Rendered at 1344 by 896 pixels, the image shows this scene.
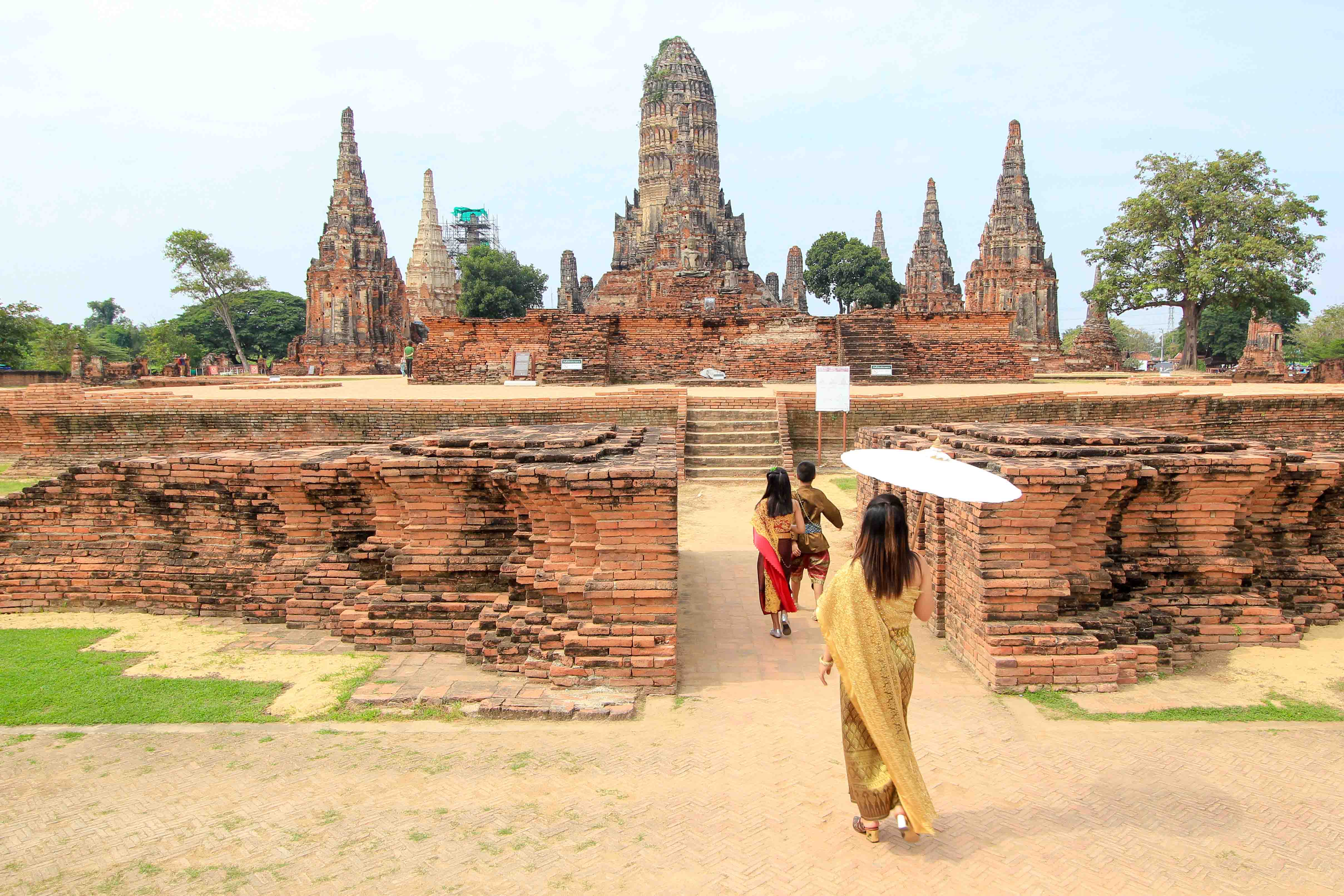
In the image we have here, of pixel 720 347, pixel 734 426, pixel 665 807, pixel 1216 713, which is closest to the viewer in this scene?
pixel 665 807

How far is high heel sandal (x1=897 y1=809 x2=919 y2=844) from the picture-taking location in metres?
3.10

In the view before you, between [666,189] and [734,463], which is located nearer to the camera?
[734,463]

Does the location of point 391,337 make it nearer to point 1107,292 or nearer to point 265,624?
point 1107,292

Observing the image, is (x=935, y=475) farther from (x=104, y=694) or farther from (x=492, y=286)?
(x=492, y=286)

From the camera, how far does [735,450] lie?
12.8m

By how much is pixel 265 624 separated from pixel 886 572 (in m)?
4.53

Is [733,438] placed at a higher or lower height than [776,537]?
higher

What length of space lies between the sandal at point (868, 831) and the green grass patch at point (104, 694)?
9.43 ft

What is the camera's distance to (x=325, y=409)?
13.2m

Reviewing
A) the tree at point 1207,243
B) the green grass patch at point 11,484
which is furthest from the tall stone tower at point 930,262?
the green grass patch at point 11,484

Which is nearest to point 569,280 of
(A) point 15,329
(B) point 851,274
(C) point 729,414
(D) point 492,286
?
(D) point 492,286

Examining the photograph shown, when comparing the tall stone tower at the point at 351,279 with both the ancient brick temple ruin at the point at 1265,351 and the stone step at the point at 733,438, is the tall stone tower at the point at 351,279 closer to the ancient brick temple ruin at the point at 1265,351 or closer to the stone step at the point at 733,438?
the stone step at the point at 733,438

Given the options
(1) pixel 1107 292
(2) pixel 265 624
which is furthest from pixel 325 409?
(1) pixel 1107 292

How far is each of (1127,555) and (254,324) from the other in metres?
59.8
